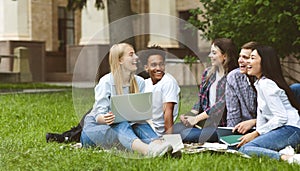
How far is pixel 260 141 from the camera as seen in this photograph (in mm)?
5477

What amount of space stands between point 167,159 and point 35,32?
23.8 metres

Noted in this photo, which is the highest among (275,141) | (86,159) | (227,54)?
(227,54)

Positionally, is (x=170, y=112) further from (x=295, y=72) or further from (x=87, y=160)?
(x=295, y=72)

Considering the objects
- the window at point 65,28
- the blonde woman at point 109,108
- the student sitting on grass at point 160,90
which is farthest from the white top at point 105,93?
the window at point 65,28

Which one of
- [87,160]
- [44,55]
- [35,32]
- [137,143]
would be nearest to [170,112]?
[137,143]

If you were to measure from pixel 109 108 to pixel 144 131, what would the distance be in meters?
0.39

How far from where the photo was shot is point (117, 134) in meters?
5.55

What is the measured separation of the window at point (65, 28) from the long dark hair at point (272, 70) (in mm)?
25049

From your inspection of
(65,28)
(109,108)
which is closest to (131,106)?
(109,108)

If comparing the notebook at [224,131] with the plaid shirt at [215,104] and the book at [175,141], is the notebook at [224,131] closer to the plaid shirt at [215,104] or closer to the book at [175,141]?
the plaid shirt at [215,104]

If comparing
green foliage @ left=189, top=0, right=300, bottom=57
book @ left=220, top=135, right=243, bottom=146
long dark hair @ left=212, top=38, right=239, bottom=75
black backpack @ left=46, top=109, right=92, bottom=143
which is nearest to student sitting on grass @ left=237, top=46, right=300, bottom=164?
book @ left=220, top=135, right=243, bottom=146

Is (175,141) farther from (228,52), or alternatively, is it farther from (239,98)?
(228,52)

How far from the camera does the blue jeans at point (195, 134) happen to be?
20.9 feet

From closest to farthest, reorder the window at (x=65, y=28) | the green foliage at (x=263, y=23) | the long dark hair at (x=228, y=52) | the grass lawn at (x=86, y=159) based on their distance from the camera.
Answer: the grass lawn at (x=86, y=159), the long dark hair at (x=228, y=52), the green foliage at (x=263, y=23), the window at (x=65, y=28)
